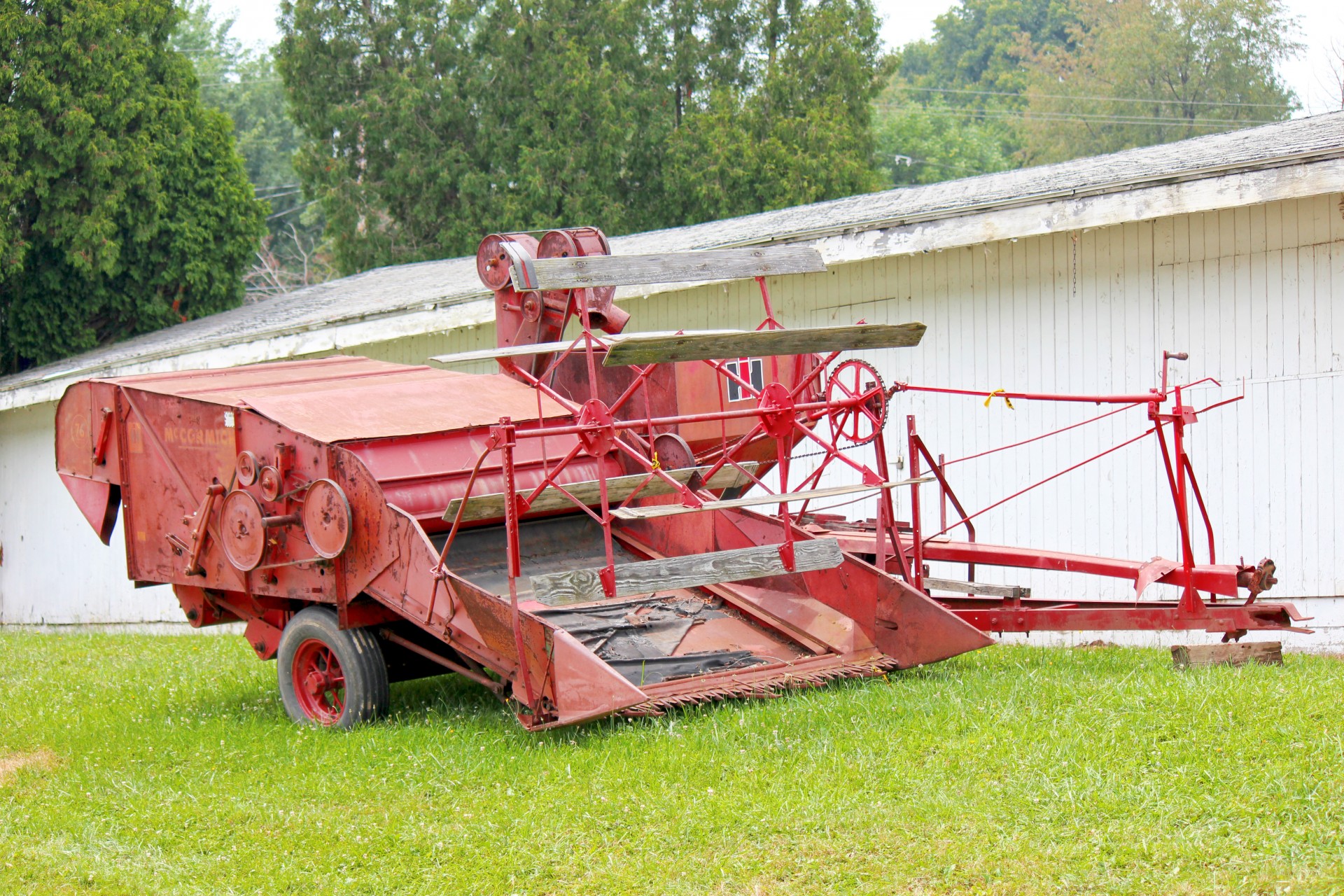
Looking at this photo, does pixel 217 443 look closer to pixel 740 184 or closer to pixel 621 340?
pixel 621 340

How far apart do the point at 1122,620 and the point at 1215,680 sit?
0.71 meters

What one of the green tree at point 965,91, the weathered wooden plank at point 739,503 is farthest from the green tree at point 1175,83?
the weathered wooden plank at point 739,503

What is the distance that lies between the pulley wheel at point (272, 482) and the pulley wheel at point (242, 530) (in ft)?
0.34

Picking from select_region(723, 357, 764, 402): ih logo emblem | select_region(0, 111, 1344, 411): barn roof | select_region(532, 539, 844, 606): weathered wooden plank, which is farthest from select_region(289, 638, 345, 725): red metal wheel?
select_region(0, 111, 1344, 411): barn roof

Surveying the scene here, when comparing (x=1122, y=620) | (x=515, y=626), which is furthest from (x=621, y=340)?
(x=1122, y=620)

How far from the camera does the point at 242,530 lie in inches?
321

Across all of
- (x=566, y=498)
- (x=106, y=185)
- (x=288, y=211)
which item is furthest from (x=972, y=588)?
(x=288, y=211)

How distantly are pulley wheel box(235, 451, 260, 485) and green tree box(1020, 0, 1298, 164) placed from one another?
4148 centimetres

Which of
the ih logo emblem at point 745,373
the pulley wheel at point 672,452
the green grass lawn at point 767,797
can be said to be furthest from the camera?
the ih logo emblem at point 745,373

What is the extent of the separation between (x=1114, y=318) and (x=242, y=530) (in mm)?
6554

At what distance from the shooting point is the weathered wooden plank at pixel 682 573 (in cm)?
685

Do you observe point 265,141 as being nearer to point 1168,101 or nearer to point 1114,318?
point 1168,101

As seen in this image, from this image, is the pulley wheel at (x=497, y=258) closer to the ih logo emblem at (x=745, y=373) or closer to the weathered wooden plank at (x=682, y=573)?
the ih logo emblem at (x=745, y=373)

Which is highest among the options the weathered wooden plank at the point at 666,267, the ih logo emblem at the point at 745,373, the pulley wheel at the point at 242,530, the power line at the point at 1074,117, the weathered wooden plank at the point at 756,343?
the power line at the point at 1074,117
